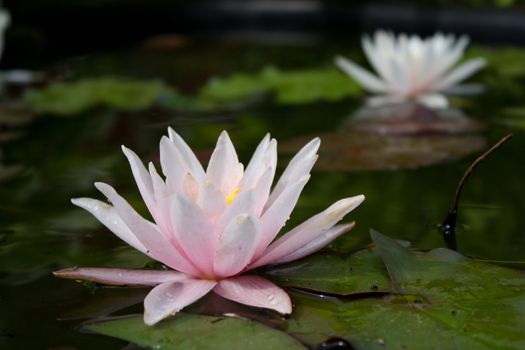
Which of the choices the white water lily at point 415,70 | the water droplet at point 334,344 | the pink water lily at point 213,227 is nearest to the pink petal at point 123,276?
the pink water lily at point 213,227

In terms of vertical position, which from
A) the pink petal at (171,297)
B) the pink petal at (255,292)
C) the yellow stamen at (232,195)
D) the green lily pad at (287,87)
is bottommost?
the green lily pad at (287,87)

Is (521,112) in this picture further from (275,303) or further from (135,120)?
(275,303)

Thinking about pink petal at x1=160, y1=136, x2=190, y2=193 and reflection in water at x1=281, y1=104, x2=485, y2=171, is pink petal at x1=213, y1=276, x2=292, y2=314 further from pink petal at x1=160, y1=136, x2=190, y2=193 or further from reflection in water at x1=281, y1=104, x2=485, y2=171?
reflection in water at x1=281, y1=104, x2=485, y2=171

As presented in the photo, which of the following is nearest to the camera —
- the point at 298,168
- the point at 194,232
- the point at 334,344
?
the point at 334,344

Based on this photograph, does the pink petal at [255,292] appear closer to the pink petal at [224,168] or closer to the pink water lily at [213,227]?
the pink water lily at [213,227]

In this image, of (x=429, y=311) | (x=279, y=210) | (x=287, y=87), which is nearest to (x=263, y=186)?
(x=279, y=210)

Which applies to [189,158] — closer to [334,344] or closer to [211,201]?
[211,201]
